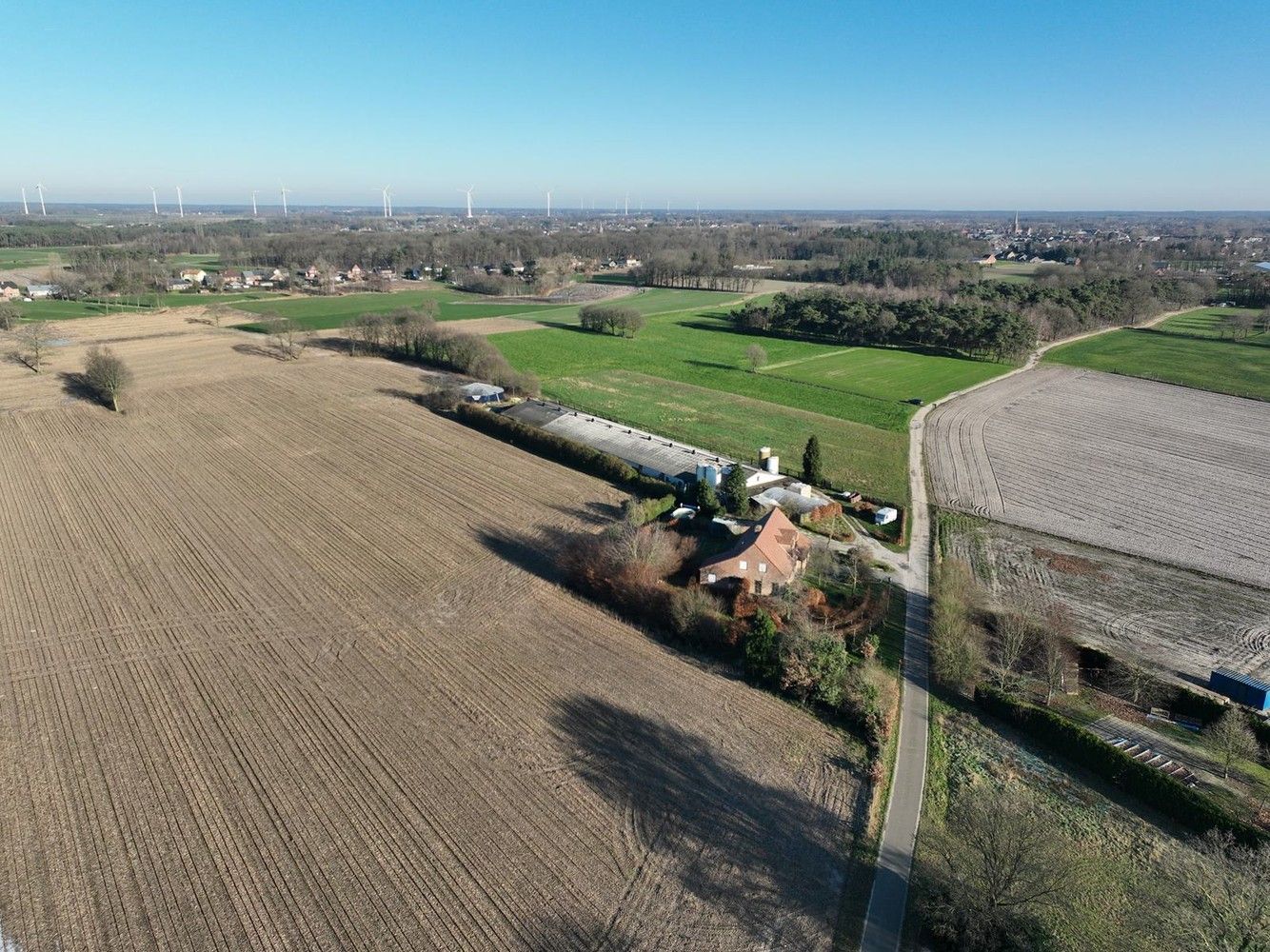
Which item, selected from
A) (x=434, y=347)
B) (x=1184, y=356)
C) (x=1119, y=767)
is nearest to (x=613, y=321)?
(x=434, y=347)

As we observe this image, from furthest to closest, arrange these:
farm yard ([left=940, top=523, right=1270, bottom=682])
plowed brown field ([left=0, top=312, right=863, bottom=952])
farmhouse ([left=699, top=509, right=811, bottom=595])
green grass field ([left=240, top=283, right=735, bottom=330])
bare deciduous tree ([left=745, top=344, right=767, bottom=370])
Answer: green grass field ([left=240, top=283, right=735, bottom=330])
bare deciduous tree ([left=745, top=344, right=767, bottom=370])
farmhouse ([left=699, top=509, right=811, bottom=595])
farm yard ([left=940, top=523, right=1270, bottom=682])
plowed brown field ([left=0, top=312, right=863, bottom=952])

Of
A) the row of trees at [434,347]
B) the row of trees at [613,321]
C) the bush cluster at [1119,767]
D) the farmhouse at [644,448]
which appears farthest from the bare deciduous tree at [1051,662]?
the row of trees at [613,321]

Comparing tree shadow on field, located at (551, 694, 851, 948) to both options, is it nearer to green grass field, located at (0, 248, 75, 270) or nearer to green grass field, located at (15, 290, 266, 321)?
green grass field, located at (15, 290, 266, 321)

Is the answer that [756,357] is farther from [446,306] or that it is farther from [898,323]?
[446,306]

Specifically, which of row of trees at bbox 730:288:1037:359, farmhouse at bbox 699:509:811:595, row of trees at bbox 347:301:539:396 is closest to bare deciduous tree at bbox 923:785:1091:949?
farmhouse at bbox 699:509:811:595

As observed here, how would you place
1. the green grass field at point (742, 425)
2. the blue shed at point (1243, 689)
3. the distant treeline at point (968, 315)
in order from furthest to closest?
1. the distant treeline at point (968, 315)
2. the green grass field at point (742, 425)
3. the blue shed at point (1243, 689)

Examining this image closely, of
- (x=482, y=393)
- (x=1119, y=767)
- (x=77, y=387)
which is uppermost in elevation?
(x=77, y=387)

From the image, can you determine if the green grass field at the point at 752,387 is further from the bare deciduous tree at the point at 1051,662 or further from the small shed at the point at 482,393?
the bare deciduous tree at the point at 1051,662
